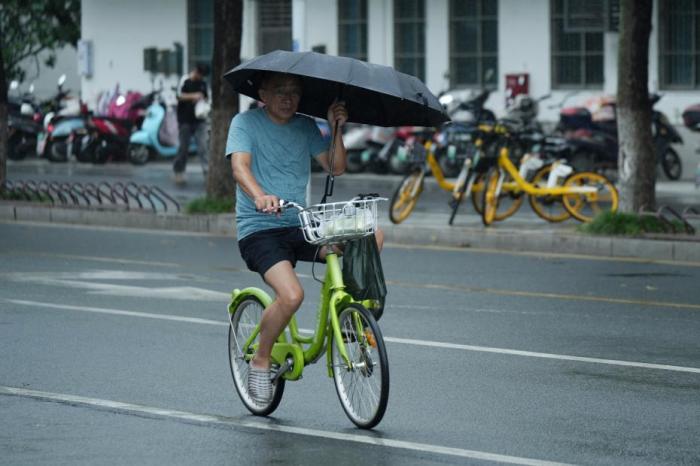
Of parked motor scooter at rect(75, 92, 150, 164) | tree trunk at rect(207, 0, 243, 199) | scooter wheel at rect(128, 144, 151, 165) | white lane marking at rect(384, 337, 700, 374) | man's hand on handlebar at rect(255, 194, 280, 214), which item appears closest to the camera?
man's hand on handlebar at rect(255, 194, 280, 214)

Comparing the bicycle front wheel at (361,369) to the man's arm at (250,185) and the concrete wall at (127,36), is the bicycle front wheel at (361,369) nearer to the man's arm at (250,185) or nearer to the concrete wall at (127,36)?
the man's arm at (250,185)

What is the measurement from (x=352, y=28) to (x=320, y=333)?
25.7 metres

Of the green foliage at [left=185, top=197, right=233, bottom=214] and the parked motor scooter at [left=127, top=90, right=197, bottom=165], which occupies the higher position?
the parked motor scooter at [left=127, top=90, right=197, bottom=165]

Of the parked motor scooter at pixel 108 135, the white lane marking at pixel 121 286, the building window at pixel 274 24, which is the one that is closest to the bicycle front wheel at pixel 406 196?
the white lane marking at pixel 121 286

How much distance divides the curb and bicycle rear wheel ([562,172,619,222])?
122 centimetres

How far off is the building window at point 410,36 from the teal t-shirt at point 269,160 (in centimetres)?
2440

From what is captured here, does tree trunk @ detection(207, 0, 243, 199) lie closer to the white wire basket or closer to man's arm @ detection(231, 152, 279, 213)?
man's arm @ detection(231, 152, 279, 213)

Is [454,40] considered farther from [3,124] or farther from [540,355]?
[540,355]

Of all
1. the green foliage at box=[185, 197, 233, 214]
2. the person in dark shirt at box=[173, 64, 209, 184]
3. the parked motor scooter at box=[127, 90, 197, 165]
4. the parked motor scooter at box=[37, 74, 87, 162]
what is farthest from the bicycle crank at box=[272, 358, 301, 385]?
the parked motor scooter at box=[37, 74, 87, 162]

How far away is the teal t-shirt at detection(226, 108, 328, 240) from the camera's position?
816 centimetres

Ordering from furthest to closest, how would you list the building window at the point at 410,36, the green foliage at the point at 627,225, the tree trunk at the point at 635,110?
the building window at the point at 410,36, the tree trunk at the point at 635,110, the green foliage at the point at 627,225

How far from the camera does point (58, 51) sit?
4250cm

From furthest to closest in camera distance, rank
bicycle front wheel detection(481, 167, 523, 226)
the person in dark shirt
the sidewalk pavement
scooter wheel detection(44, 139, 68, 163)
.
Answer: scooter wheel detection(44, 139, 68, 163)
the person in dark shirt
bicycle front wheel detection(481, 167, 523, 226)
the sidewalk pavement

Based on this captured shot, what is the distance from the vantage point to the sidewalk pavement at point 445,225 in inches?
653
